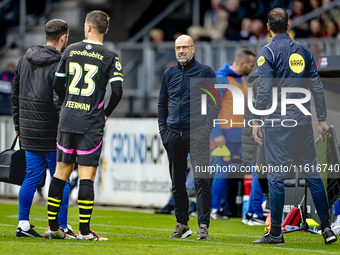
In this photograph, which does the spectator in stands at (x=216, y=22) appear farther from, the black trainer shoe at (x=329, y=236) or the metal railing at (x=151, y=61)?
the black trainer shoe at (x=329, y=236)

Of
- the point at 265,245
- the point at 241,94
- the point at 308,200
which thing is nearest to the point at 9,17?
the point at 241,94

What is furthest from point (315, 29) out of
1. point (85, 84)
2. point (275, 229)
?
point (85, 84)

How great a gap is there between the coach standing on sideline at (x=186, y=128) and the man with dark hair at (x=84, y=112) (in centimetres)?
94

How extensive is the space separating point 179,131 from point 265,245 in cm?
149

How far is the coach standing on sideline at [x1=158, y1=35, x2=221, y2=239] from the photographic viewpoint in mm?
6457

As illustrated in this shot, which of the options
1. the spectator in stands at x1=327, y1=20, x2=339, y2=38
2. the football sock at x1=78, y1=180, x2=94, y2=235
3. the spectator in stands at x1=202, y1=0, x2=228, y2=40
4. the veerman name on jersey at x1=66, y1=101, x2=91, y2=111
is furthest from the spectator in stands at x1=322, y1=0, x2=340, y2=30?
the football sock at x1=78, y1=180, x2=94, y2=235

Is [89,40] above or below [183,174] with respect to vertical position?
above

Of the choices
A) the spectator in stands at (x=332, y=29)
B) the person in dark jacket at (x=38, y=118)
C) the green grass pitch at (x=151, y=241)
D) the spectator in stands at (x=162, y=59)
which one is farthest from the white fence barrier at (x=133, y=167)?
the person in dark jacket at (x=38, y=118)

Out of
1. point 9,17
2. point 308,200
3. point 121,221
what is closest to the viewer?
point 308,200

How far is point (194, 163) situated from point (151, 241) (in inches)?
36.8

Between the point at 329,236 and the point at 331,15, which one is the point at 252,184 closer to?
the point at 329,236

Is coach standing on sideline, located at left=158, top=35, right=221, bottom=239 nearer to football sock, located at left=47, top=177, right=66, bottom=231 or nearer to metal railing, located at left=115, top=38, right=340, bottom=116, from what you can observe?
football sock, located at left=47, top=177, right=66, bottom=231

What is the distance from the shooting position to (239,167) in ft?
32.4

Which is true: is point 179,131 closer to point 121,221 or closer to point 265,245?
point 265,245
